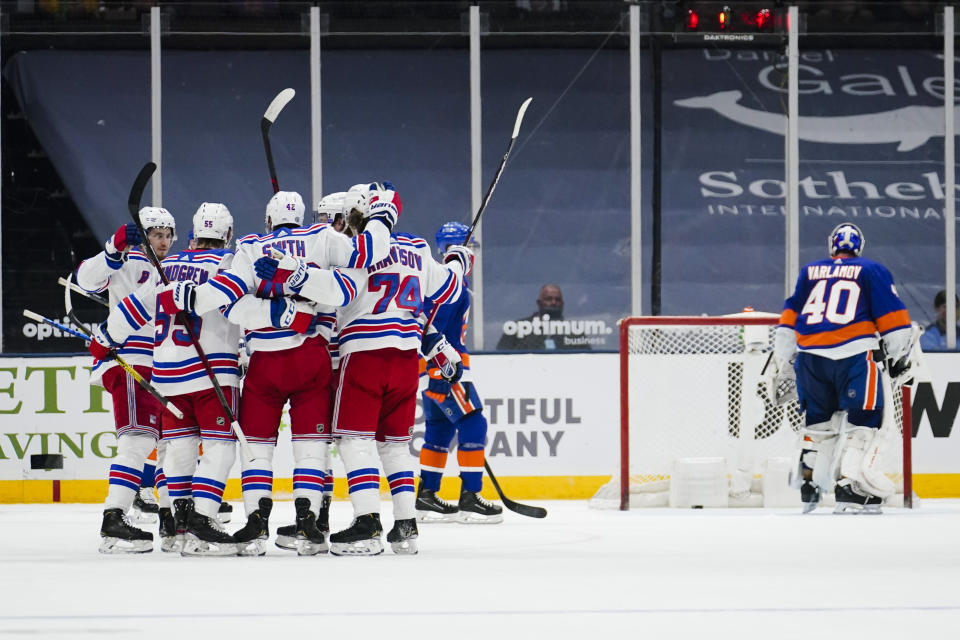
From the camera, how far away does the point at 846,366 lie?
6441 mm

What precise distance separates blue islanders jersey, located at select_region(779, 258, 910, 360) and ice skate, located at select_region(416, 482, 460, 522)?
1.67 m

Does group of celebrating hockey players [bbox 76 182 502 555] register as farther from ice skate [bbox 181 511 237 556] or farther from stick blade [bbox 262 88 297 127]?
stick blade [bbox 262 88 297 127]

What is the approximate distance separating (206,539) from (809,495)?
290 centimetres

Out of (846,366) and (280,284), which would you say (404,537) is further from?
(846,366)

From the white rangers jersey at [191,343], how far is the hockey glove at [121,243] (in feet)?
0.54

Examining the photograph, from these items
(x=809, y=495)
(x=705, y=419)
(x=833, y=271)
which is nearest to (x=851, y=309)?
(x=833, y=271)

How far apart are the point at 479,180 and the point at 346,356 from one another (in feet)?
11.0

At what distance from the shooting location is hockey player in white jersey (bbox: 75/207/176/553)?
493 cm

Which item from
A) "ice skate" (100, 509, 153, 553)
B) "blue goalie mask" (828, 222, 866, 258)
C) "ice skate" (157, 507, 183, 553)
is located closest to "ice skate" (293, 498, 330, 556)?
"ice skate" (157, 507, 183, 553)

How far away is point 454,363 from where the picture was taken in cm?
576

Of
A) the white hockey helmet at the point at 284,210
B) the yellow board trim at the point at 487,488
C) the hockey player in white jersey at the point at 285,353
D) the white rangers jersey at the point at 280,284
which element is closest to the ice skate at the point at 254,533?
the hockey player in white jersey at the point at 285,353

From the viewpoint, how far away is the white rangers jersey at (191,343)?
4773 mm

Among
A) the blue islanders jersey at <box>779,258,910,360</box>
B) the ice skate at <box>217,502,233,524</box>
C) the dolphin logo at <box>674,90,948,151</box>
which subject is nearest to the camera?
the ice skate at <box>217,502,233,524</box>

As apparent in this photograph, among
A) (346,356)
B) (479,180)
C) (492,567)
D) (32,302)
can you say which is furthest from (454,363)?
(32,302)
